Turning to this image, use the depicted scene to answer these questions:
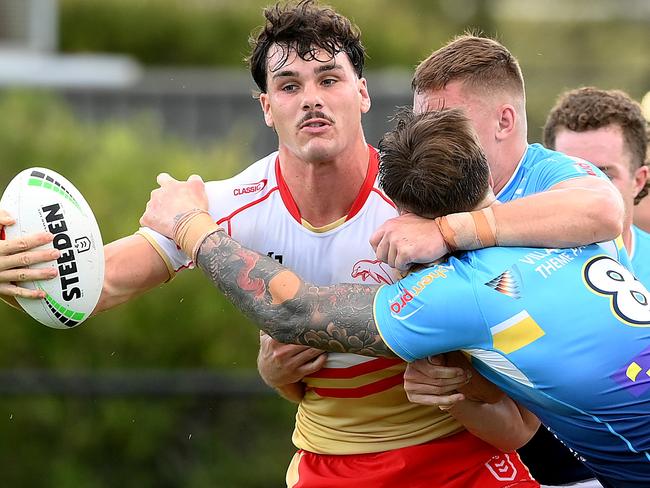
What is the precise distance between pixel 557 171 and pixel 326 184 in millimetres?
925

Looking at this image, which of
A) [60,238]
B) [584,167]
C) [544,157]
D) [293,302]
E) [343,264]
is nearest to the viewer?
[293,302]

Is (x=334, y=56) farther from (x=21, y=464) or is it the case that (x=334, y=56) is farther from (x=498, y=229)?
(x=21, y=464)

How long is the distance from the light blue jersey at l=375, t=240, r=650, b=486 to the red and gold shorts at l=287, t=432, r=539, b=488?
2.78ft

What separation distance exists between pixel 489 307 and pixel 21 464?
5.59 meters

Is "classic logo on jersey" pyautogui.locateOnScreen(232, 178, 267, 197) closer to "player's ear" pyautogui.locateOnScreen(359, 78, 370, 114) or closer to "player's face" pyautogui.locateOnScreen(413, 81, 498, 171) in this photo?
"player's ear" pyautogui.locateOnScreen(359, 78, 370, 114)

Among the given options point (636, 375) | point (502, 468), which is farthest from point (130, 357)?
point (636, 375)

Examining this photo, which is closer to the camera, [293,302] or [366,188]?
[293,302]

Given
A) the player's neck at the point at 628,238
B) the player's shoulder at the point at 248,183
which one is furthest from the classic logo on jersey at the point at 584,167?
the player's shoulder at the point at 248,183

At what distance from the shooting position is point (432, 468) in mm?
4750

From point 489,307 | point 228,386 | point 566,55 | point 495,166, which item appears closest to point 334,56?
point 495,166

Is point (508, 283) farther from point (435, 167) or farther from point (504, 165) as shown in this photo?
point (504, 165)

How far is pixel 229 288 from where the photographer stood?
424 cm

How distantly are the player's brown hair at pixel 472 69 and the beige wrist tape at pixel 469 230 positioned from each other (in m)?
0.79

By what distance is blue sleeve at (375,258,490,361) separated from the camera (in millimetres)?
3855
